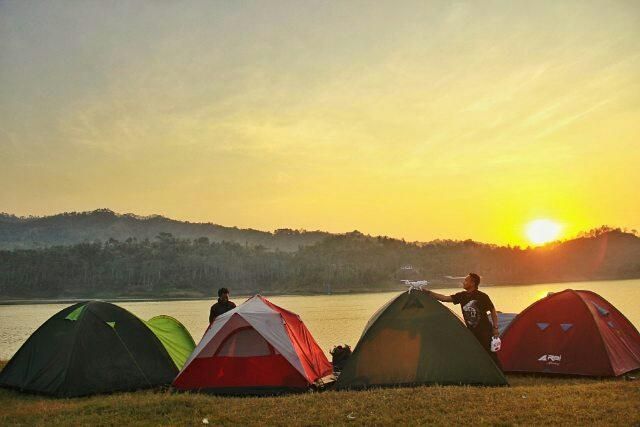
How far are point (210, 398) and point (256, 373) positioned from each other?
143cm

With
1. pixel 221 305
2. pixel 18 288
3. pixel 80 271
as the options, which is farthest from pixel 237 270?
pixel 221 305

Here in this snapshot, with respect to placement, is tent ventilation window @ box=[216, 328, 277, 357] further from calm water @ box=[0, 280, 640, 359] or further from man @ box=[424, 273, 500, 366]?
calm water @ box=[0, 280, 640, 359]

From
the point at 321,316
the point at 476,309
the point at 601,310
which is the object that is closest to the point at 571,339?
the point at 601,310

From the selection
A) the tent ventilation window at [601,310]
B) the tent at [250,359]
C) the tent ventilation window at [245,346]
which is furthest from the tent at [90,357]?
the tent ventilation window at [601,310]

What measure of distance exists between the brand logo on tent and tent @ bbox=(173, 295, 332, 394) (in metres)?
5.26

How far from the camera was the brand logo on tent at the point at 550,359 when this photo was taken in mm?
13891

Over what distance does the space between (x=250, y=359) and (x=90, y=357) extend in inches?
142

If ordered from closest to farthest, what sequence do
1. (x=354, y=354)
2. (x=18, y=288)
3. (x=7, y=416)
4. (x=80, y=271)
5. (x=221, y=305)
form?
(x=7, y=416) → (x=354, y=354) → (x=221, y=305) → (x=18, y=288) → (x=80, y=271)

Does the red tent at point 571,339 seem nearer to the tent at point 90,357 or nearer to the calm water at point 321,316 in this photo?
the calm water at point 321,316

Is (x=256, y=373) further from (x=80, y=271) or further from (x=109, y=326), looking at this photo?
(x=80, y=271)

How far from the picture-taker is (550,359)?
551 inches

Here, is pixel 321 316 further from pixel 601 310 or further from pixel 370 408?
pixel 370 408

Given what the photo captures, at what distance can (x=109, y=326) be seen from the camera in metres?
13.7

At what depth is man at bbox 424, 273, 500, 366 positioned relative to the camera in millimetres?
12609
